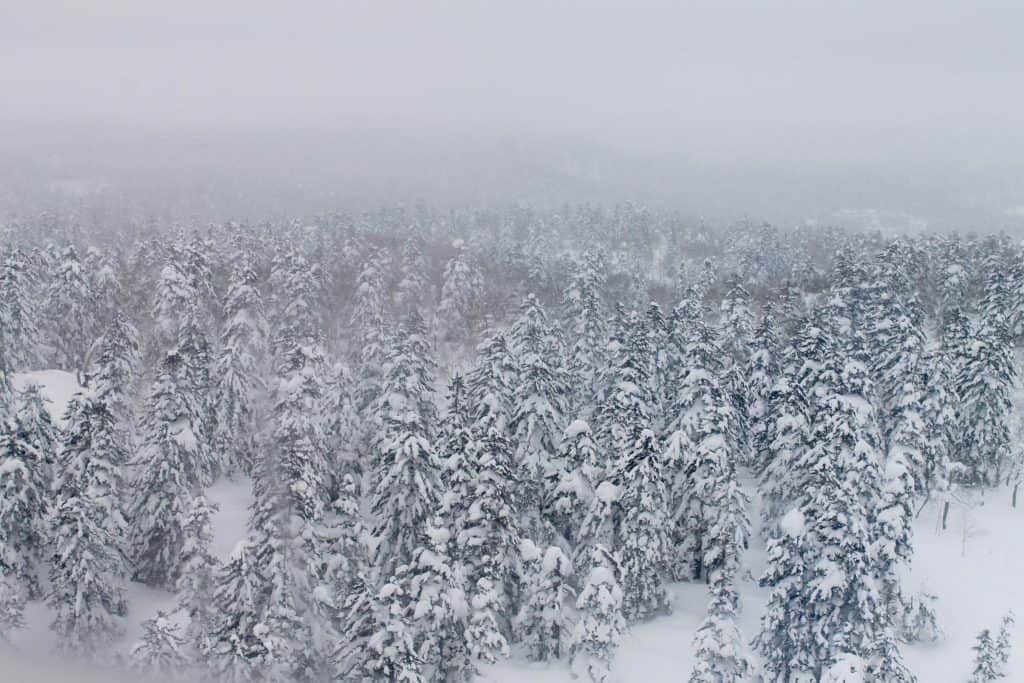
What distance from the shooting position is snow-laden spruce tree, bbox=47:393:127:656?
28.3 meters

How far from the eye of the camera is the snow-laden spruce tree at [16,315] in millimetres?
49094

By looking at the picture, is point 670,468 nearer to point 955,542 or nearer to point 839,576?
point 839,576

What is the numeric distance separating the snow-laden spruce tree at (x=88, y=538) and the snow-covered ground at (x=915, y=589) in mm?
1235

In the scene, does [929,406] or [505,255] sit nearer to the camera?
[929,406]

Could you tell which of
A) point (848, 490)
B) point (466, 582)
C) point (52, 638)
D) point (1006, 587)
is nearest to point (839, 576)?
point (848, 490)

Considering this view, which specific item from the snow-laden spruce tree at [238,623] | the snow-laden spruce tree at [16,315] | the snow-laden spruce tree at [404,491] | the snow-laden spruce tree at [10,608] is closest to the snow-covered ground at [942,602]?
the snow-laden spruce tree at [404,491]

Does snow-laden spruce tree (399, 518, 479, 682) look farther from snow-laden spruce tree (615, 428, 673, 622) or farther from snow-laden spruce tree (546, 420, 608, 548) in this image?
snow-laden spruce tree (615, 428, 673, 622)

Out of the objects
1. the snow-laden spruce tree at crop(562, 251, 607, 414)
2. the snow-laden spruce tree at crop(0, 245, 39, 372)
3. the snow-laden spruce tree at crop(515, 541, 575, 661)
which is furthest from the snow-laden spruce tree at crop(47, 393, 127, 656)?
the snow-laden spruce tree at crop(562, 251, 607, 414)

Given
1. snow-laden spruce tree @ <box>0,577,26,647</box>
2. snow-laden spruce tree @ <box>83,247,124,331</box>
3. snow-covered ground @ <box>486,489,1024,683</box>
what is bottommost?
snow-covered ground @ <box>486,489,1024,683</box>

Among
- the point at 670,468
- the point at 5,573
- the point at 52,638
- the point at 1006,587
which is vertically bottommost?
the point at 1006,587

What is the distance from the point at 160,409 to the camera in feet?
Answer: 115

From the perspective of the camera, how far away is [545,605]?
3241 cm

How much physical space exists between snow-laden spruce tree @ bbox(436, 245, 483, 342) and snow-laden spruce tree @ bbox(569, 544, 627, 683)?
130ft

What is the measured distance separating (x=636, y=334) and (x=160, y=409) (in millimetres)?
26547
